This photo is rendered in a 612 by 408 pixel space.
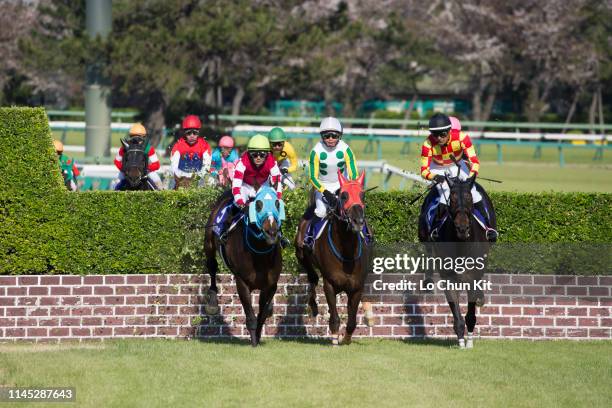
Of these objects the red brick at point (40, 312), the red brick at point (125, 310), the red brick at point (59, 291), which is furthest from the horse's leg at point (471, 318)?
the red brick at point (40, 312)

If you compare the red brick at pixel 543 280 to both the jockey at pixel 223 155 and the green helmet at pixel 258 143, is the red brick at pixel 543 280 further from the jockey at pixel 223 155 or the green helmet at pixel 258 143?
the jockey at pixel 223 155

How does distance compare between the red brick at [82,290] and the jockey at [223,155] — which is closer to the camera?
the red brick at [82,290]

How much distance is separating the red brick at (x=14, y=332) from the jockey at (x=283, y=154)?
340cm

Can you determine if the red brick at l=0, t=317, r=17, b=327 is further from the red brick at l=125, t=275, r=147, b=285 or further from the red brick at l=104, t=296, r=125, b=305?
the red brick at l=125, t=275, r=147, b=285

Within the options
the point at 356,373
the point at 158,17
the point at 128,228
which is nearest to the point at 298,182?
the point at 128,228

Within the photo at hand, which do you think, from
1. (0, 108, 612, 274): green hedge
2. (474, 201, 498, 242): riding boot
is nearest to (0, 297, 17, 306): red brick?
(0, 108, 612, 274): green hedge

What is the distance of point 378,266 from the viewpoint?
40.3 feet

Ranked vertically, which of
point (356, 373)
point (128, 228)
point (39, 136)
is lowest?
point (356, 373)

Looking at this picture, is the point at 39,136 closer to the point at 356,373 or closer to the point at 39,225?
the point at 39,225

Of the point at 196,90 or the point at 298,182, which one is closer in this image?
the point at 298,182

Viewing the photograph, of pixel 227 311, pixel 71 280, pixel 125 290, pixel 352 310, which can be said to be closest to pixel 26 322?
pixel 71 280

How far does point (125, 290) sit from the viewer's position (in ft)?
38.8

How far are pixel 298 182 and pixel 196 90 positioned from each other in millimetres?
18359

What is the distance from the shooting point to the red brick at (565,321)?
11766mm
